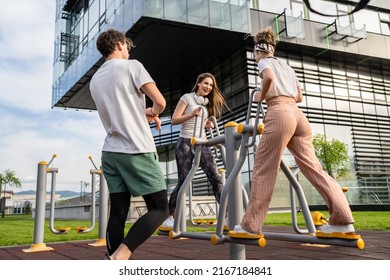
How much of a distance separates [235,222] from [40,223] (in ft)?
9.65

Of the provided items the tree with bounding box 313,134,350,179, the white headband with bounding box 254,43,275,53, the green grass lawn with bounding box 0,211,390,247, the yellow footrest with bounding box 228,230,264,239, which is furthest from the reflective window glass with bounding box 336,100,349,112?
the yellow footrest with bounding box 228,230,264,239

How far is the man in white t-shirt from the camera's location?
2.19m

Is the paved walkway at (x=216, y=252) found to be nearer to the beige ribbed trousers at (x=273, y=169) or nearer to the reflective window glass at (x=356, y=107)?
the beige ribbed trousers at (x=273, y=169)

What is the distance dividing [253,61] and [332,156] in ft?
16.7

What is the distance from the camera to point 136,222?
2156 millimetres

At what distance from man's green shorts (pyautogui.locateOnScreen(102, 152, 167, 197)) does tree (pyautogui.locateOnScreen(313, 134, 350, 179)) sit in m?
13.7

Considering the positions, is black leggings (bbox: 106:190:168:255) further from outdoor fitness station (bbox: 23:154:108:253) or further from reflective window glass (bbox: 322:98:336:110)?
reflective window glass (bbox: 322:98:336:110)

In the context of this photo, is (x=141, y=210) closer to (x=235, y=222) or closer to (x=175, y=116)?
(x=175, y=116)

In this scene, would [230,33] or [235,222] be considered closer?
[235,222]

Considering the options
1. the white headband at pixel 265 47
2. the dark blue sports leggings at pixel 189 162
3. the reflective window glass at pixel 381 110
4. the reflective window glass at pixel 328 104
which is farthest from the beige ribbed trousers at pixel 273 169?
the reflective window glass at pixel 381 110

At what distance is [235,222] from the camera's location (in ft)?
7.97
